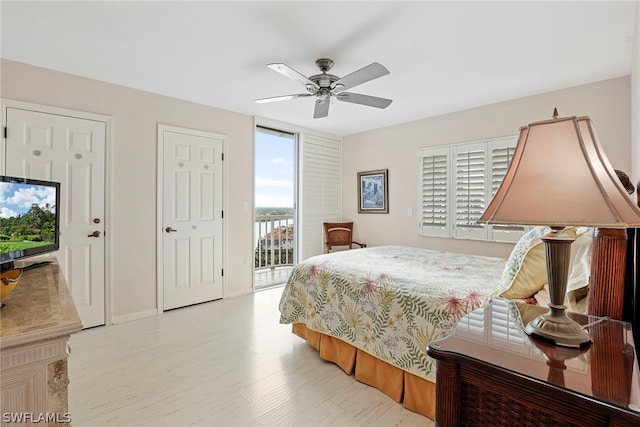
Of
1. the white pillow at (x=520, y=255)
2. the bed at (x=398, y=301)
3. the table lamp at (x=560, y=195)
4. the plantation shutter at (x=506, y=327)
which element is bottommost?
the bed at (x=398, y=301)

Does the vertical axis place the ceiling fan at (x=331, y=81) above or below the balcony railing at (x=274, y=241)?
above

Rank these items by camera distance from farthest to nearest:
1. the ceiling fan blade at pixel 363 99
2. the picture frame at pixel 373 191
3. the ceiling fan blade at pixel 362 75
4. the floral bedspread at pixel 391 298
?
the picture frame at pixel 373 191
the ceiling fan blade at pixel 363 99
the ceiling fan blade at pixel 362 75
the floral bedspread at pixel 391 298

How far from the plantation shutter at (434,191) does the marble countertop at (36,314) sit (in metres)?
3.83

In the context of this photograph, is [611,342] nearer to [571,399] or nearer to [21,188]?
[571,399]

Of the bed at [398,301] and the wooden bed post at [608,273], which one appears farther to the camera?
the bed at [398,301]

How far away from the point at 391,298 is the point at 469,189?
7.95 feet

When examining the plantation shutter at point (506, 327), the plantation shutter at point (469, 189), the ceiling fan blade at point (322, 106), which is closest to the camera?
the plantation shutter at point (506, 327)

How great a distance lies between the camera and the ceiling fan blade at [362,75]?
2091mm

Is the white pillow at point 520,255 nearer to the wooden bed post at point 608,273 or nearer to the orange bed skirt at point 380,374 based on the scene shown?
the wooden bed post at point 608,273

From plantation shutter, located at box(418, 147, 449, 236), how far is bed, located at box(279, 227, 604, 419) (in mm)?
1292

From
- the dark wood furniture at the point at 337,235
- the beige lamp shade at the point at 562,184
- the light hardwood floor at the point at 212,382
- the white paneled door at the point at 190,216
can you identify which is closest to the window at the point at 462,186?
the dark wood furniture at the point at 337,235

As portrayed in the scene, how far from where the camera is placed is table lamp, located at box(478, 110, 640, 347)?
0.73 m

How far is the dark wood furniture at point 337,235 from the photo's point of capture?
4.88 meters

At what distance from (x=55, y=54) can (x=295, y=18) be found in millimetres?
2055
